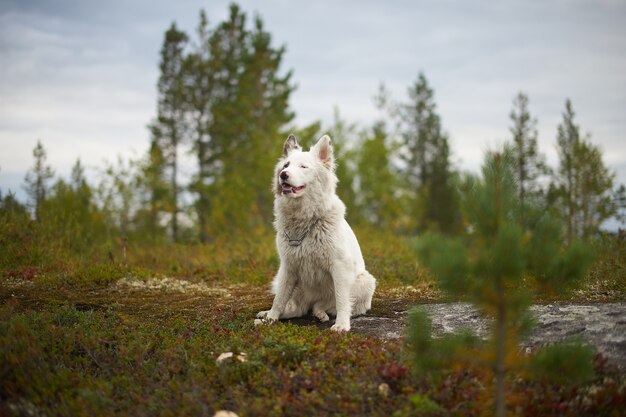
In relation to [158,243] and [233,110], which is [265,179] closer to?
[233,110]

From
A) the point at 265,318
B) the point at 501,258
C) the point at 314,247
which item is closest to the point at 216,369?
the point at 265,318

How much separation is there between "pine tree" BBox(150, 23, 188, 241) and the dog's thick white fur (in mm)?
25188

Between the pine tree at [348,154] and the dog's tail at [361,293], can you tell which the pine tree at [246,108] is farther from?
the dog's tail at [361,293]

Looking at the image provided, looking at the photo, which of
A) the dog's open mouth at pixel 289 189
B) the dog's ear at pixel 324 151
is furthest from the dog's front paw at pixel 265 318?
the dog's ear at pixel 324 151

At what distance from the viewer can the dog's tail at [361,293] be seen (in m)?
6.27

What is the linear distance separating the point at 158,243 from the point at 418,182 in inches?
1111

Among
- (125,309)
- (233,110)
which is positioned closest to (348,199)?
(233,110)

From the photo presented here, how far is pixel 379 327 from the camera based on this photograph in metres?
5.70

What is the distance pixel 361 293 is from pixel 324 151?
7.07 feet

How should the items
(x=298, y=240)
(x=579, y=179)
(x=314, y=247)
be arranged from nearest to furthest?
(x=314, y=247) → (x=298, y=240) → (x=579, y=179)

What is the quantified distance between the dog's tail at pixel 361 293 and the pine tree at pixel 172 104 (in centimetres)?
2548

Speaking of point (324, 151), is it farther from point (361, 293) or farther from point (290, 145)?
point (361, 293)

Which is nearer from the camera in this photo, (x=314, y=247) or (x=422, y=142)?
(x=314, y=247)

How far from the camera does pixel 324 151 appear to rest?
6445 millimetres
